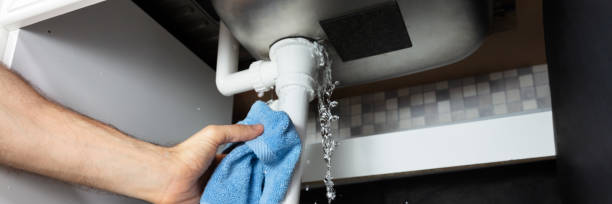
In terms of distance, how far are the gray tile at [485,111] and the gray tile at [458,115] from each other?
47mm

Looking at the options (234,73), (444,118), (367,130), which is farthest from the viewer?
(367,130)

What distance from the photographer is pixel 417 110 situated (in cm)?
159

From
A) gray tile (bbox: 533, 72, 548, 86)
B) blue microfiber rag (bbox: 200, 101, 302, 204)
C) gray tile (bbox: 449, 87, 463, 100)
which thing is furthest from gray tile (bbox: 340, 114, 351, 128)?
blue microfiber rag (bbox: 200, 101, 302, 204)

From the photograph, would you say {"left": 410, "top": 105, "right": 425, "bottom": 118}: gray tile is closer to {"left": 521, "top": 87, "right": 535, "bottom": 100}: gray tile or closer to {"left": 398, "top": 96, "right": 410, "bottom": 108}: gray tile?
{"left": 398, "top": 96, "right": 410, "bottom": 108}: gray tile

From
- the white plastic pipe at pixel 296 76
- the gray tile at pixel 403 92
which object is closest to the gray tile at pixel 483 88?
the gray tile at pixel 403 92

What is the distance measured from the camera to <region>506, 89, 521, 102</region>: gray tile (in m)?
1.47

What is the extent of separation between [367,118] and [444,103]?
0.80ft

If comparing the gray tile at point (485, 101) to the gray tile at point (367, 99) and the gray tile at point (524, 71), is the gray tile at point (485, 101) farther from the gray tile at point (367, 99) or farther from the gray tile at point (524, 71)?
the gray tile at point (367, 99)

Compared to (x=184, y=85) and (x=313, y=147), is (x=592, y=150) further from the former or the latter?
(x=184, y=85)

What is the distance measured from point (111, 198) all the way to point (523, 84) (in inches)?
43.9

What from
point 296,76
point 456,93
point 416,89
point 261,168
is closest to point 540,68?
point 456,93

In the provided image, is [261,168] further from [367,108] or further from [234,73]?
[367,108]

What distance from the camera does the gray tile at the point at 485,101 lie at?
149 cm

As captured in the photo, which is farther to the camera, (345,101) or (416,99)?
(345,101)
